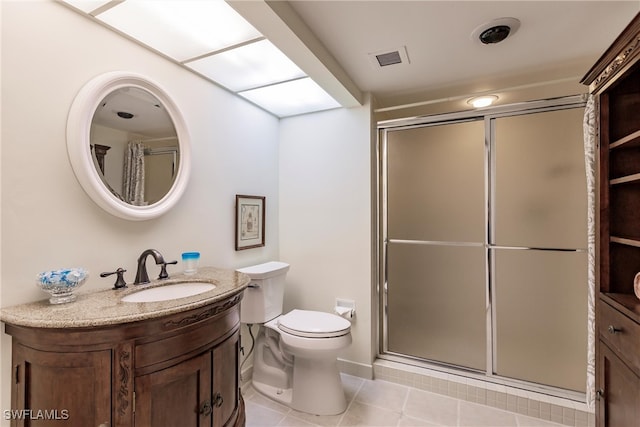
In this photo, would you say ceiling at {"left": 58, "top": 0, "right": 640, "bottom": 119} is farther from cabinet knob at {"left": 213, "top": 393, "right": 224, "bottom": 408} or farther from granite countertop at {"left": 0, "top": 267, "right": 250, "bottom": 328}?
cabinet knob at {"left": 213, "top": 393, "right": 224, "bottom": 408}

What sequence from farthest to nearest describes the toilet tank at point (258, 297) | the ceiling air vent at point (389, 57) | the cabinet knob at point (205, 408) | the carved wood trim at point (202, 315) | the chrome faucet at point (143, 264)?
the toilet tank at point (258, 297)
the ceiling air vent at point (389, 57)
the chrome faucet at point (143, 264)
the cabinet knob at point (205, 408)
the carved wood trim at point (202, 315)

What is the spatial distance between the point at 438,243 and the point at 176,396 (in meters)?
1.92

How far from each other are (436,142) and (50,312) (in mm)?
2403

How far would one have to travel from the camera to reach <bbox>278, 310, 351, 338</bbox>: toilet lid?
1851 mm

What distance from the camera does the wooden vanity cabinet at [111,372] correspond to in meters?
0.95

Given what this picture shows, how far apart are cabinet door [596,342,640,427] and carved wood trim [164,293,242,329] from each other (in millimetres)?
1655

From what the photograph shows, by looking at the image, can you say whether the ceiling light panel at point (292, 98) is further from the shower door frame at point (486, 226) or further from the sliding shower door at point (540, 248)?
the sliding shower door at point (540, 248)

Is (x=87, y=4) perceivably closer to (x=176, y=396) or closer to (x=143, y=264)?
(x=143, y=264)

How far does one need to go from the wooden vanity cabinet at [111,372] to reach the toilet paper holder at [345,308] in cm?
136

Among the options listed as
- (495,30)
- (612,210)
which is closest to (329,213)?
(495,30)

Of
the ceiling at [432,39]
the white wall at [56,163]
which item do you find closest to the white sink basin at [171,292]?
the white wall at [56,163]

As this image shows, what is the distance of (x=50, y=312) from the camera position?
0.99 metres

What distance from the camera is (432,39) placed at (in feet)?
5.43

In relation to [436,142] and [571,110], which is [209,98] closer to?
[436,142]
